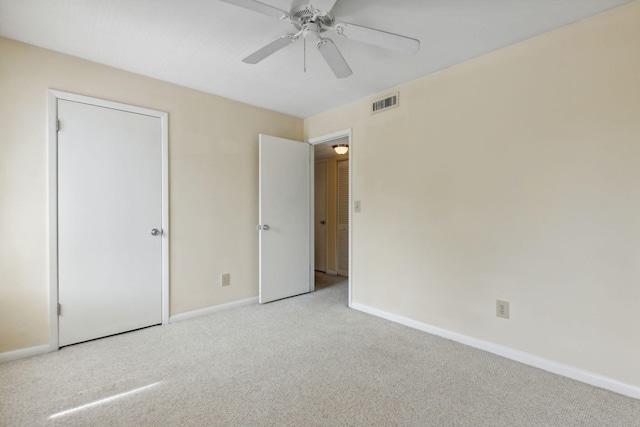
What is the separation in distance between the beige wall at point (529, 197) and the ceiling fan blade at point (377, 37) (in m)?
1.00

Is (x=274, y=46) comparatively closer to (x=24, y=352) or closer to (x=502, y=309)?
(x=502, y=309)

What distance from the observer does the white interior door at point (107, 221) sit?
2.48m

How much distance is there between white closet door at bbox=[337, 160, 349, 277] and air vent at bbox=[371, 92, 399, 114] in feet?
6.55

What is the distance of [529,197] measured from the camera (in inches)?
87.3

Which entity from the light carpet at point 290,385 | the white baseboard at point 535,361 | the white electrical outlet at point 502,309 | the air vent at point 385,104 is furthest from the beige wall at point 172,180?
the white electrical outlet at point 502,309

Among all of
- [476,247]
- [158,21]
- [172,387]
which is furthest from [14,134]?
[476,247]

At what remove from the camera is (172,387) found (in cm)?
193

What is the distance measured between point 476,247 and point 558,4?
166 cm

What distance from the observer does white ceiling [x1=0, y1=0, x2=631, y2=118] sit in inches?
73.2

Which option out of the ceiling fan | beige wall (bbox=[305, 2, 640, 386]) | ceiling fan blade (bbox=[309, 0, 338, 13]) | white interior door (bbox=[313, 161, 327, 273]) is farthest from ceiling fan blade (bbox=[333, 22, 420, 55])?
white interior door (bbox=[313, 161, 327, 273])

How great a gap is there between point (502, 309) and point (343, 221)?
3.08 m

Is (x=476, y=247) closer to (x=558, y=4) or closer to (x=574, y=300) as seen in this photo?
(x=574, y=300)

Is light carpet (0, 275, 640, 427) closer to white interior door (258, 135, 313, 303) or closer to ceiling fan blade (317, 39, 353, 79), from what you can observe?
white interior door (258, 135, 313, 303)

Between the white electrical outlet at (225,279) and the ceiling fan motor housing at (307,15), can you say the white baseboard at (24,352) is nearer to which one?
the white electrical outlet at (225,279)
